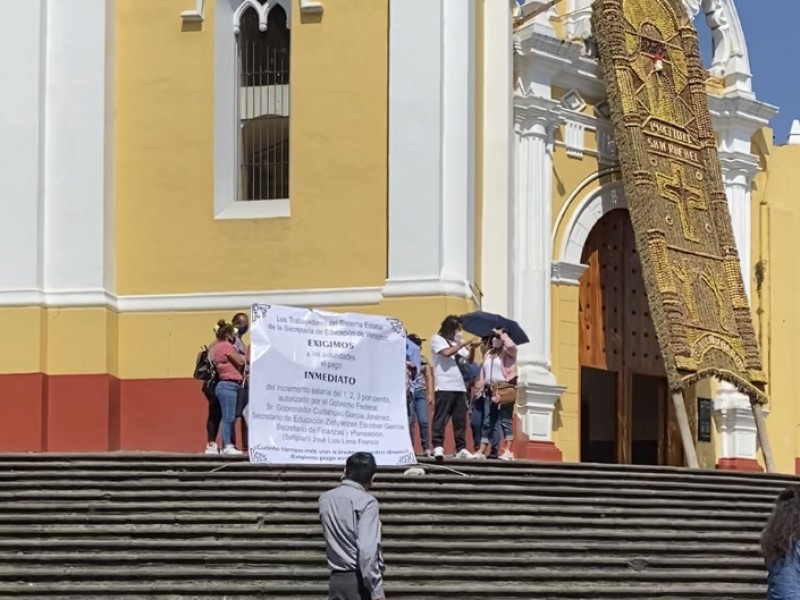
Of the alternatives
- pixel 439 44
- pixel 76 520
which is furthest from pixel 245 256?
pixel 76 520

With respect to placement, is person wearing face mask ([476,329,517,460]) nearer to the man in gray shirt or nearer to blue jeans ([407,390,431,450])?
blue jeans ([407,390,431,450])

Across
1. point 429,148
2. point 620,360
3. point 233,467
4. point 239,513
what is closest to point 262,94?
point 429,148

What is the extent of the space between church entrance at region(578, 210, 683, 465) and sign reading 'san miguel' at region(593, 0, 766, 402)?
53.4 inches

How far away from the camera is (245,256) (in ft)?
65.9

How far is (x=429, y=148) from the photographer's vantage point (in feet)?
63.8

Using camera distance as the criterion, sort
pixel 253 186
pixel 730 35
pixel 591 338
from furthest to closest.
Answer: pixel 730 35 < pixel 591 338 < pixel 253 186

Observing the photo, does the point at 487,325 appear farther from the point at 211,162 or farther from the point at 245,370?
Answer: the point at 211,162

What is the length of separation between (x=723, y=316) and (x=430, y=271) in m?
4.54

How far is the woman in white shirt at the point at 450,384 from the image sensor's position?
16344 millimetres

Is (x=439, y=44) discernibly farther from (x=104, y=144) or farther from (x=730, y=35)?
(x=730, y=35)

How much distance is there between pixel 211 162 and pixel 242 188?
59 cm

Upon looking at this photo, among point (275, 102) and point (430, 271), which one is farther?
point (275, 102)

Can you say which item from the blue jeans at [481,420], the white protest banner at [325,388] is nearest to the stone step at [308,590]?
the white protest banner at [325,388]

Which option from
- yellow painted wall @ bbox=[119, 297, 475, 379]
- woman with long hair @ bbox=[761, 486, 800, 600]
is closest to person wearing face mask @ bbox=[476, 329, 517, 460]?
yellow painted wall @ bbox=[119, 297, 475, 379]
